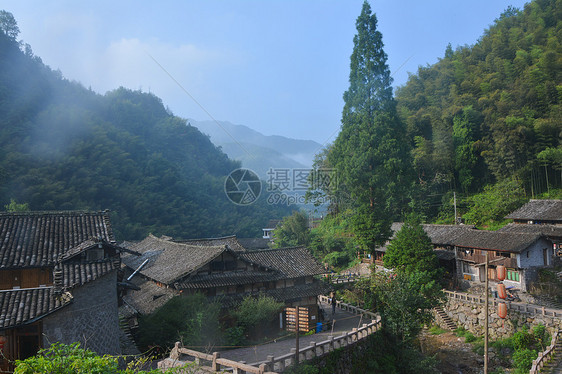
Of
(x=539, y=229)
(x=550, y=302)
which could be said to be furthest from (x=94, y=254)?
(x=539, y=229)

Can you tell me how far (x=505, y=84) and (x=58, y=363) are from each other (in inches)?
1912

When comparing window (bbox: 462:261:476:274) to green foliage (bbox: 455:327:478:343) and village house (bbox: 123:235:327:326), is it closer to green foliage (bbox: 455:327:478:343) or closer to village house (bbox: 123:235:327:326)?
green foliage (bbox: 455:327:478:343)

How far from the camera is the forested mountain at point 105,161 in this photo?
46.4 meters

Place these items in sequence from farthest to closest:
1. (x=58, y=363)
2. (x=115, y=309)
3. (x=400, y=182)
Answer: (x=400, y=182), (x=115, y=309), (x=58, y=363)

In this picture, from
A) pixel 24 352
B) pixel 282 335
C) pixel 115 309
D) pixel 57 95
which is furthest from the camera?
pixel 57 95

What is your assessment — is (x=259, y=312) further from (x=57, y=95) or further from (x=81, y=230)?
(x=57, y=95)

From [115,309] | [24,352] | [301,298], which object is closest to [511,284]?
[301,298]

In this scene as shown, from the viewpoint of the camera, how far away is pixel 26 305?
1196 centimetres

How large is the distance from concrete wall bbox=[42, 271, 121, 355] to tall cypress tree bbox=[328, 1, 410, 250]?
17197 millimetres

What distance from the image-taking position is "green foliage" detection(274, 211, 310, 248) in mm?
40781

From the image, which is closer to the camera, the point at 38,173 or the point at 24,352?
the point at 24,352

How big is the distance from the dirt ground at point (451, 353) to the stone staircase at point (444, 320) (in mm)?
551

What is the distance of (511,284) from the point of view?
26.0 metres

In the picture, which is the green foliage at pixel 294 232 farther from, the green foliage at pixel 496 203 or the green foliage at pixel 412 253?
the green foliage at pixel 496 203
